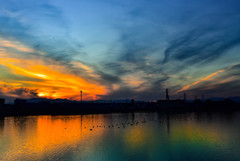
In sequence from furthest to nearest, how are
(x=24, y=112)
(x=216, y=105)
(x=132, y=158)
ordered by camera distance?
(x=216, y=105) < (x=24, y=112) < (x=132, y=158)

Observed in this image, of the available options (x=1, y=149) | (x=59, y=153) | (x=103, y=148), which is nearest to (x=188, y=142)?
(x=103, y=148)

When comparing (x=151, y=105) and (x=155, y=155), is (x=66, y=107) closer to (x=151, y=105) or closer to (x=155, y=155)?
(x=151, y=105)

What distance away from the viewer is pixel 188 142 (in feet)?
119

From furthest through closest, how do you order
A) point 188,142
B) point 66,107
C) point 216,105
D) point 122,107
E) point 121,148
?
point 216,105 → point 122,107 → point 66,107 → point 188,142 → point 121,148

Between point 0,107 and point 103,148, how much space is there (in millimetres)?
132874

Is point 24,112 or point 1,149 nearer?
point 1,149

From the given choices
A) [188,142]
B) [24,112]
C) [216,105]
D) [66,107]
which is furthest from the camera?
[216,105]

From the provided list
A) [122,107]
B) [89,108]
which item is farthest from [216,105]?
[89,108]

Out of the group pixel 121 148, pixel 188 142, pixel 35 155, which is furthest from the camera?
pixel 188 142

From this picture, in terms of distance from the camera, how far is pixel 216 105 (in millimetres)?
184750

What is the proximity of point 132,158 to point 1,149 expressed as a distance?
25044mm

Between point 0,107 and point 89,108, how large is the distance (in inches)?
2630

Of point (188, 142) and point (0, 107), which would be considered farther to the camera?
point (0, 107)

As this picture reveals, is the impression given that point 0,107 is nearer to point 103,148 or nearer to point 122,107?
point 122,107
